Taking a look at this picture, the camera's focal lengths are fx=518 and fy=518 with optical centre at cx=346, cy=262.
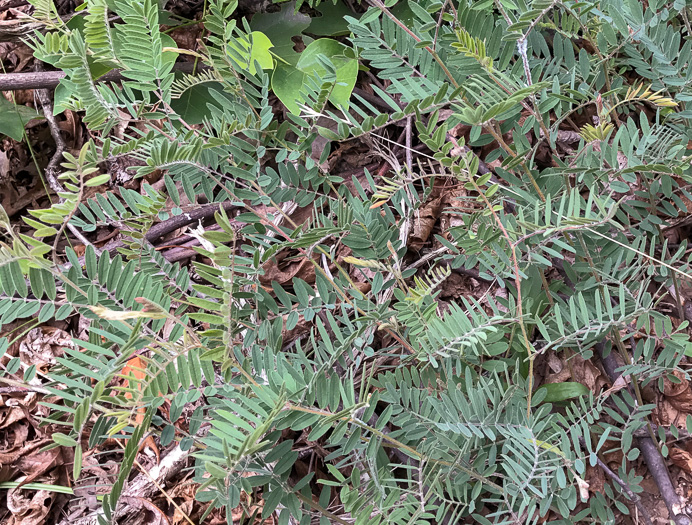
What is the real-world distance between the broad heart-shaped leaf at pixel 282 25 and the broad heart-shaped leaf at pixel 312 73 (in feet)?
0.31

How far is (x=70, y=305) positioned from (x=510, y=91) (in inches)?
25.2

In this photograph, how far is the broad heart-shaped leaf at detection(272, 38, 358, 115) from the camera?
1115mm

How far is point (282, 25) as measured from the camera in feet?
4.40

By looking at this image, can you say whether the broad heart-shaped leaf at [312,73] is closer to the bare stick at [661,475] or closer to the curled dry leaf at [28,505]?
the bare stick at [661,475]

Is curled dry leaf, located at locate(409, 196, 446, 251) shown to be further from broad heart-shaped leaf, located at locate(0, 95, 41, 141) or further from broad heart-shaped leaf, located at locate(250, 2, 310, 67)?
broad heart-shaped leaf, located at locate(0, 95, 41, 141)

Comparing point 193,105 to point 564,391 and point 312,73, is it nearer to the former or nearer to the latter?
point 312,73

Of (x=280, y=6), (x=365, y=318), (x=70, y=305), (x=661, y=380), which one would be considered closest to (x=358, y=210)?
(x=365, y=318)

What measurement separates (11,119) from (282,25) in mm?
774

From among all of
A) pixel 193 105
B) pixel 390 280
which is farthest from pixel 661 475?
pixel 193 105

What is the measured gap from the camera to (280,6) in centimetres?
138

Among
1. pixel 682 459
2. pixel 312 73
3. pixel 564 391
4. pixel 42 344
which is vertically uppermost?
pixel 312 73

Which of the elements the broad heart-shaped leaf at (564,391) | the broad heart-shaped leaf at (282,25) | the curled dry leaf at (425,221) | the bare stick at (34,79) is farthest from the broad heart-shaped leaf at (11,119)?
the broad heart-shaped leaf at (564,391)

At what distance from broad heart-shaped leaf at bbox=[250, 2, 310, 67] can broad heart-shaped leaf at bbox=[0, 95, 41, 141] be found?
674 millimetres

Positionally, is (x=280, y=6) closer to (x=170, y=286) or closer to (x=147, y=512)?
(x=170, y=286)
